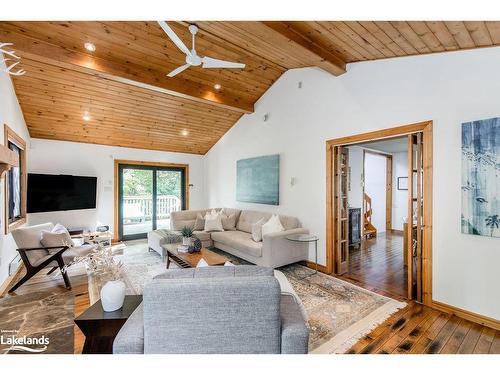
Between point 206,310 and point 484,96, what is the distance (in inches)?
126

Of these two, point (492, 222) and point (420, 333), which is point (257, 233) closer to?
point (420, 333)

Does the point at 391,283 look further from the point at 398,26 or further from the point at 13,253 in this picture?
the point at 13,253

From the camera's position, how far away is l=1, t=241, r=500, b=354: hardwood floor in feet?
6.54

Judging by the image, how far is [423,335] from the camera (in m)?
2.18

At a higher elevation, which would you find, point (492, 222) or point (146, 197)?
point (146, 197)

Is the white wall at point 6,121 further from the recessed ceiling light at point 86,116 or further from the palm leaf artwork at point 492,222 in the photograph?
the palm leaf artwork at point 492,222

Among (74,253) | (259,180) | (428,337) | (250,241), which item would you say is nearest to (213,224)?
(250,241)

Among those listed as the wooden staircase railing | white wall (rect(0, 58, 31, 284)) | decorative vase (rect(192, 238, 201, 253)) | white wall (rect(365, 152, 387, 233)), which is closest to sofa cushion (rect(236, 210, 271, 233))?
decorative vase (rect(192, 238, 201, 253))

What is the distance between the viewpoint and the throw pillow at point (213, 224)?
16.7ft

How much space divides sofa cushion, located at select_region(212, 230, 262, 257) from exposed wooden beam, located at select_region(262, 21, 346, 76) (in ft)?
9.27

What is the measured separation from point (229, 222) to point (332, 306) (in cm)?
309

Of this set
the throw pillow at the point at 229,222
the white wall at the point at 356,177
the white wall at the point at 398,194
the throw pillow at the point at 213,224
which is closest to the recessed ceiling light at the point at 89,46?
the throw pillow at the point at 213,224

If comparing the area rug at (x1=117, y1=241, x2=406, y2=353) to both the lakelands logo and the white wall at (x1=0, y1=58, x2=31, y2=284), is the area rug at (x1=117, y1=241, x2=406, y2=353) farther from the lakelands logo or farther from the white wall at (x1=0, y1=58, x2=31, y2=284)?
the white wall at (x1=0, y1=58, x2=31, y2=284)
